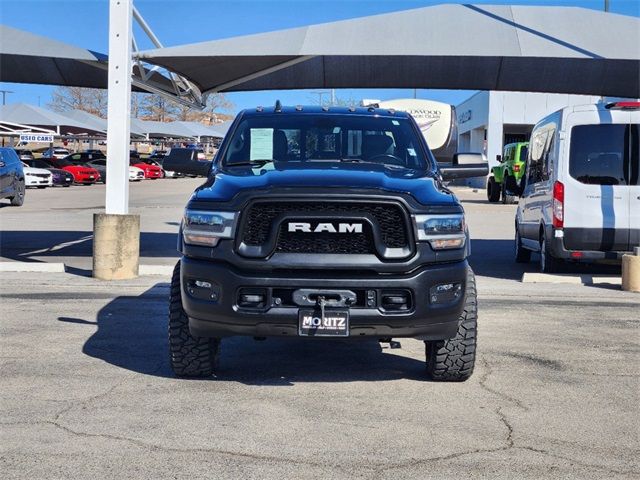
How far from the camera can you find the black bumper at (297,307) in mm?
5742

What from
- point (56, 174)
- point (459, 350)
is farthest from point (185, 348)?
point (56, 174)

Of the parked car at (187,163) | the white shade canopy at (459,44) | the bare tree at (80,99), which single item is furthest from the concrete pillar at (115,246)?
the bare tree at (80,99)

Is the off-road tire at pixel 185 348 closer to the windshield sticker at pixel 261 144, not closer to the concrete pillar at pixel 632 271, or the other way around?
the windshield sticker at pixel 261 144

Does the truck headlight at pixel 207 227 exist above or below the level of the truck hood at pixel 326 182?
below

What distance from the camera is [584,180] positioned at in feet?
40.3

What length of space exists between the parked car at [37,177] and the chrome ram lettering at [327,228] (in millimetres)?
40359

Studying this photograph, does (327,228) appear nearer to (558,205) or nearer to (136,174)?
(558,205)

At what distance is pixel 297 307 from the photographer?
5766 millimetres

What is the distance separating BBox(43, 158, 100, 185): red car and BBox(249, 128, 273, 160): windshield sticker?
43129 millimetres

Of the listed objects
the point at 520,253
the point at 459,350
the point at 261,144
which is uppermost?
the point at 261,144

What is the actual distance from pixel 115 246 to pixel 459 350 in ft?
21.4

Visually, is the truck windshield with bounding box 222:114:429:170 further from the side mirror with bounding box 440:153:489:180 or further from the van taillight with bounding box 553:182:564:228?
the van taillight with bounding box 553:182:564:228

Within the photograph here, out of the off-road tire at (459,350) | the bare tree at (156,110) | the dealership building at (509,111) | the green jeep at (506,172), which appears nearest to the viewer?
the off-road tire at (459,350)

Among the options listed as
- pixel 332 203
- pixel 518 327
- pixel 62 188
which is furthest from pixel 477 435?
pixel 62 188
